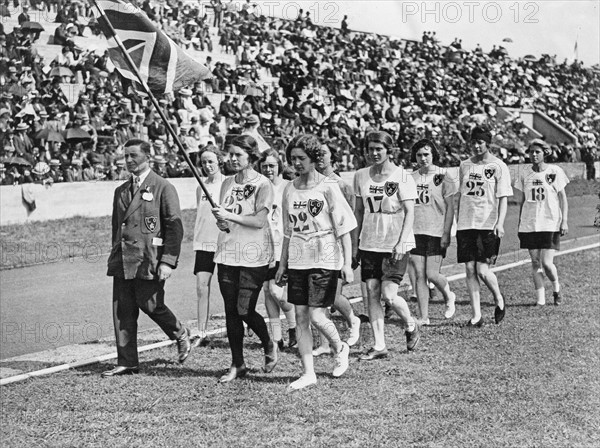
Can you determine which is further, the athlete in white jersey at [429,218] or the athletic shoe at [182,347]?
the athlete in white jersey at [429,218]

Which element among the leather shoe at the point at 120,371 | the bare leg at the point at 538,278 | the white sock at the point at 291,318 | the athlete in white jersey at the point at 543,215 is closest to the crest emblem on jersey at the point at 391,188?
the white sock at the point at 291,318

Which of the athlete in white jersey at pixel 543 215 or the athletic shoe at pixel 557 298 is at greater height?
the athlete in white jersey at pixel 543 215

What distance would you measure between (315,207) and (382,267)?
49.0 inches

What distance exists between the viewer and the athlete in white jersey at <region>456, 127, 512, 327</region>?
28.5ft

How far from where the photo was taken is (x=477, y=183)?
881cm

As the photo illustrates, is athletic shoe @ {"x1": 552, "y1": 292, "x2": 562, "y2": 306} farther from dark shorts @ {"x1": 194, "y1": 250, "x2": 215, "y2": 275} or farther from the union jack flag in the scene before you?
the union jack flag

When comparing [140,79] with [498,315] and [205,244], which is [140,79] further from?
[498,315]

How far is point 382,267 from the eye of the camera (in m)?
7.42

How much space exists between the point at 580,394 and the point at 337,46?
26.8 metres

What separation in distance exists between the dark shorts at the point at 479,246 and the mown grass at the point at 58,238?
A: 7824mm

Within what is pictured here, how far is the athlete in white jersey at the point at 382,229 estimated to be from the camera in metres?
7.34

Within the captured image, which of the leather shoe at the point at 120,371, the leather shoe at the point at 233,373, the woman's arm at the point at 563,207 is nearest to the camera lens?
the leather shoe at the point at 233,373

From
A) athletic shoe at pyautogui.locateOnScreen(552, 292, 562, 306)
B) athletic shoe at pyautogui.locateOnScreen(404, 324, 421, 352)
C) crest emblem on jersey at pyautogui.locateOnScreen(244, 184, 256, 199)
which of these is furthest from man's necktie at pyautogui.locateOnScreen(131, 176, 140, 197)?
athletic shoe at pyautogui.locateOnScreen(552, 292, 562, 306)

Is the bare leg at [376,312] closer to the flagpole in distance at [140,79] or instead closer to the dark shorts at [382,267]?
the dark shorts at [382,267]
